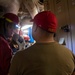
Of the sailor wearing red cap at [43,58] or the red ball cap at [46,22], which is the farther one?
the red ball cap at [46,22]

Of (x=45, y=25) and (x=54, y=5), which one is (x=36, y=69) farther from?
(x=54, y=5)

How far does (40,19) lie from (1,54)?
547mm

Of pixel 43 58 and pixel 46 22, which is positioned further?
pixel 46 22

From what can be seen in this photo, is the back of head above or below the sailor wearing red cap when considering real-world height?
above

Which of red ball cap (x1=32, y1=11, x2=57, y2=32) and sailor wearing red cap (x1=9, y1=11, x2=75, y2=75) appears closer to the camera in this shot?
sailor wearing red cap (x1=9, y1=11, x2=75, y2=75)

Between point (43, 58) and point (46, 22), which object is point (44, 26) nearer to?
point (46, 22)

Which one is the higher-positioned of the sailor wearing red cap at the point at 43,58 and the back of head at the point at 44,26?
the back of head at the point at 44,26

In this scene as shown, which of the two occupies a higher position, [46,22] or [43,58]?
[46,22]

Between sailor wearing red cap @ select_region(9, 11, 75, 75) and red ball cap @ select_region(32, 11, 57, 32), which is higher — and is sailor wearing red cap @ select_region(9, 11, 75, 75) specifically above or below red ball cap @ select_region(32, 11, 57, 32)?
below

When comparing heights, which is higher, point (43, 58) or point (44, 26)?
point (44, 26)

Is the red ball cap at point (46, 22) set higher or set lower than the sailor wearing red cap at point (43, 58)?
higher

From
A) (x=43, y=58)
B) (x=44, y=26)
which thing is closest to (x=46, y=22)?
(x=44, y=26)

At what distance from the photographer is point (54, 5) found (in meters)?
2.34

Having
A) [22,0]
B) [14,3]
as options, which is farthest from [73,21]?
[22,0]
